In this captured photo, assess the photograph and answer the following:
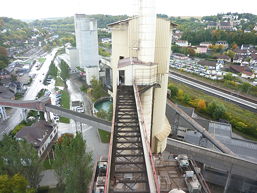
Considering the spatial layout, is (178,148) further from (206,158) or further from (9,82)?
(9,82)

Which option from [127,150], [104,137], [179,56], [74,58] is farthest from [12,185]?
[179,56]

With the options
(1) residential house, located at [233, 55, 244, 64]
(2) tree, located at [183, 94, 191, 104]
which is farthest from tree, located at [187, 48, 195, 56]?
(2) tree, located at [183, 94, 191, 104]

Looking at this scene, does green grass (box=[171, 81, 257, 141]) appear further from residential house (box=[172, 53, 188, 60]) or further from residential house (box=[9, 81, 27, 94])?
residential house (box=[9, 81, 27, 94])

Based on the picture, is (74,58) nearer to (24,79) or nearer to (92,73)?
(24,79)

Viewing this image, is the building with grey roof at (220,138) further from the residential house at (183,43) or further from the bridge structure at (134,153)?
the residential house at (183,43)

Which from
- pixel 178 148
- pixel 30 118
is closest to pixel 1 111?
pixel 30 118

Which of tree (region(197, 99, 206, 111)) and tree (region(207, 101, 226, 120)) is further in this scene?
tree (region(197, 99, 206, 111))
